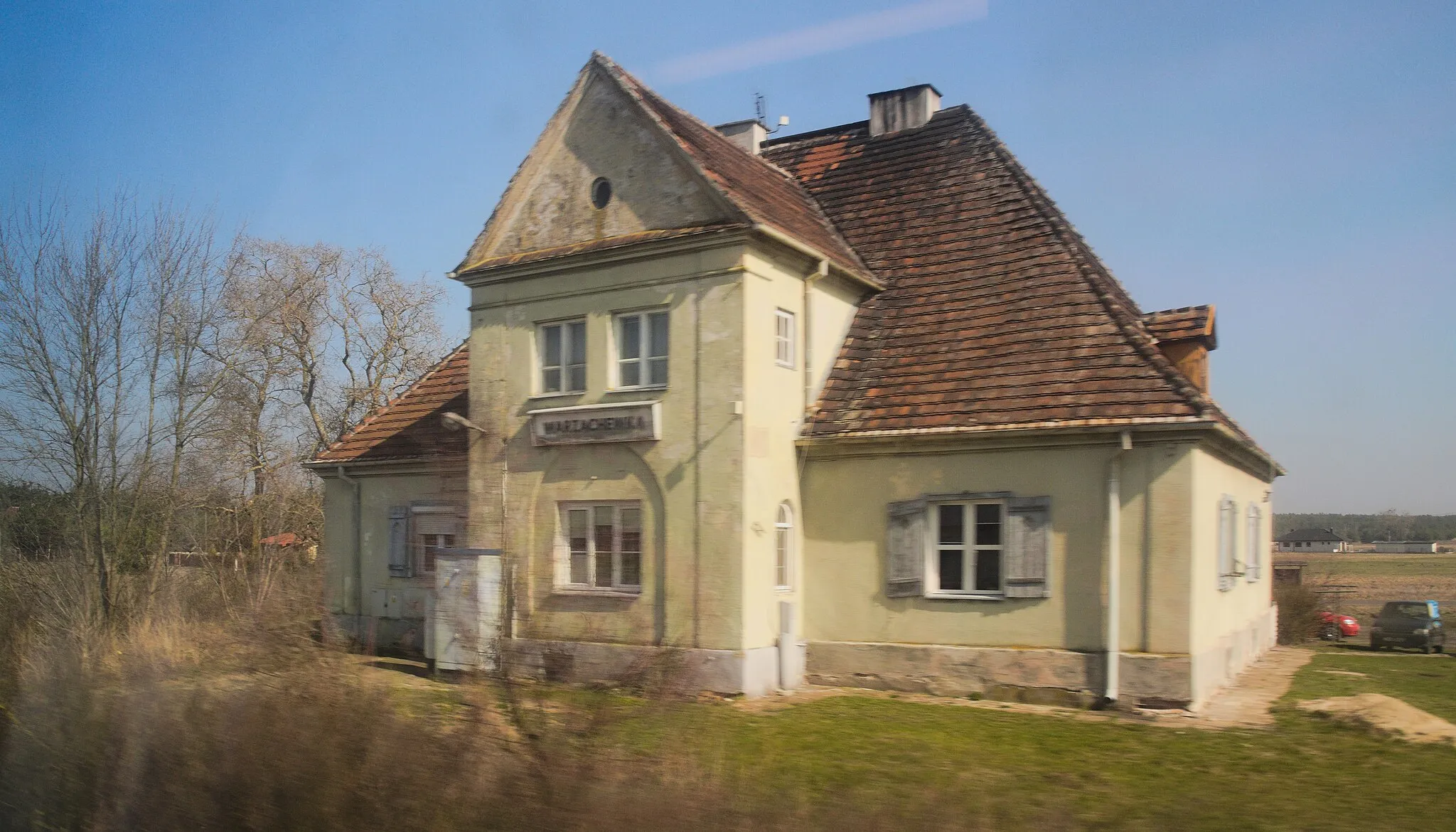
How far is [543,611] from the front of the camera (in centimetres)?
1694

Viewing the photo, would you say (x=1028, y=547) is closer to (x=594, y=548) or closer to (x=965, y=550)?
(x=965, y=550)

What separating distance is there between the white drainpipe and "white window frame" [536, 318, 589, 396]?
756cm

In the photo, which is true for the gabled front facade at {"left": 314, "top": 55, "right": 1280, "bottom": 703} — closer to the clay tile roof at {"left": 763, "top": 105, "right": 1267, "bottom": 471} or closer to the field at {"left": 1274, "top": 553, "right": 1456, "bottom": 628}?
the clay tile roof at {"left": 763, "top": 105, "right": 1267, "bottom": 471}

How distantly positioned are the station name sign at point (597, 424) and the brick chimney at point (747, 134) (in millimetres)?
8932

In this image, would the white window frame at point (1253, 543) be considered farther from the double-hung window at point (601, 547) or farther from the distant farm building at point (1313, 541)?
the distant farm building at point (1313, 541)

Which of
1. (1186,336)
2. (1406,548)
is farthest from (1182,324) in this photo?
(1406,548)

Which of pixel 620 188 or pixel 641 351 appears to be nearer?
pixel 641 351

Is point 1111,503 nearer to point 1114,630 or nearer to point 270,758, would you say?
point 1114,630

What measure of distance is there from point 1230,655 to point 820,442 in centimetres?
707

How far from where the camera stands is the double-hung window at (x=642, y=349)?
16453mm

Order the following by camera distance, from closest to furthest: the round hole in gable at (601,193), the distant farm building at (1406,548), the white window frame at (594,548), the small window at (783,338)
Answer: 1. the white window frame at (594,548)
2. the small window at (783,338)
3. the round hole in gable at (601,193)
4. the distant farm building at (1406,548)

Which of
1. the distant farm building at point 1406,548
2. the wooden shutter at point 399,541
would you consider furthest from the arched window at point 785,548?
the distant farm building at point 1406,548

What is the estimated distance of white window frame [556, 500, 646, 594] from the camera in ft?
53.6

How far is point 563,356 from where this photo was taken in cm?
1719
